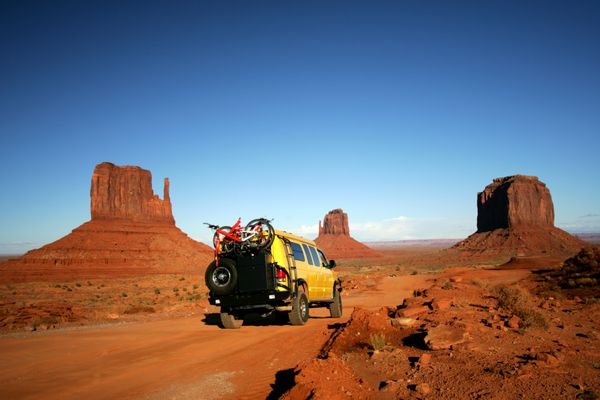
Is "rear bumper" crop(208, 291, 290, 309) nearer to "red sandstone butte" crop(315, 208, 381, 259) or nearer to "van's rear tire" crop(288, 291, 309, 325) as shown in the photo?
"van's rear tire" crop(288, 291, 309, 325)

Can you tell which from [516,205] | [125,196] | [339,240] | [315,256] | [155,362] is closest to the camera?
[155,362]

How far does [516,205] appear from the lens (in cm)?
10938

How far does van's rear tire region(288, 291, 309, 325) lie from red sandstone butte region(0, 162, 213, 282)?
62.9m

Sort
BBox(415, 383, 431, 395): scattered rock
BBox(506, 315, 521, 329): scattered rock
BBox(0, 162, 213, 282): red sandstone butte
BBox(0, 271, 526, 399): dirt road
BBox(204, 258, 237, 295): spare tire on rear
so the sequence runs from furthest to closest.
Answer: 1. BBox(0, 162, 213, 282): red sandstone butte
2. BBox(204, 258, 237, 295): spare tire on rear
3. BBox(506, 315, 521, 329): scattered rock
4. BBox(0, 271, 526, 399): dirt road
5. BBox(415, 383, 431, 395): scattered rock

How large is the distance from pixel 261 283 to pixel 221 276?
46.4 inches

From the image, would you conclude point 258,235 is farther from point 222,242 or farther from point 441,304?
point 441,304

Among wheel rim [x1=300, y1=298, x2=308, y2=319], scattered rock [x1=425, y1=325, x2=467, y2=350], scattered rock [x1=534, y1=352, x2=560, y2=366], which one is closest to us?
scattered rock [x1=534, y1=352, x2=560, y2=366]

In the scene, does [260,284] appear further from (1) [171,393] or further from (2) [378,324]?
(1) [171,393]

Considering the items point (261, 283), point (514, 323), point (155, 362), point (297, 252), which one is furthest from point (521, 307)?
point (155, 362)

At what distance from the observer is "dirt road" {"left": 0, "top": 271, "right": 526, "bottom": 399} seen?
5.79 m

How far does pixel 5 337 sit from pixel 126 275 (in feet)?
194

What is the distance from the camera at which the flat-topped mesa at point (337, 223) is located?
571 feet

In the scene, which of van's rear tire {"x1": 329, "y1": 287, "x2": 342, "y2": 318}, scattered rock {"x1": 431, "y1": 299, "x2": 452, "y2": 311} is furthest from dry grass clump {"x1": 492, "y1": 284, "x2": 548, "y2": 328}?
van's rear tire {"x1": 329, "y1": 287, "x2": 342, "y2": 318}

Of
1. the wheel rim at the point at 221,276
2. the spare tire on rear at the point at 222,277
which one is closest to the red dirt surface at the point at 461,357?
the spare tire on rear at the point at 222,277
